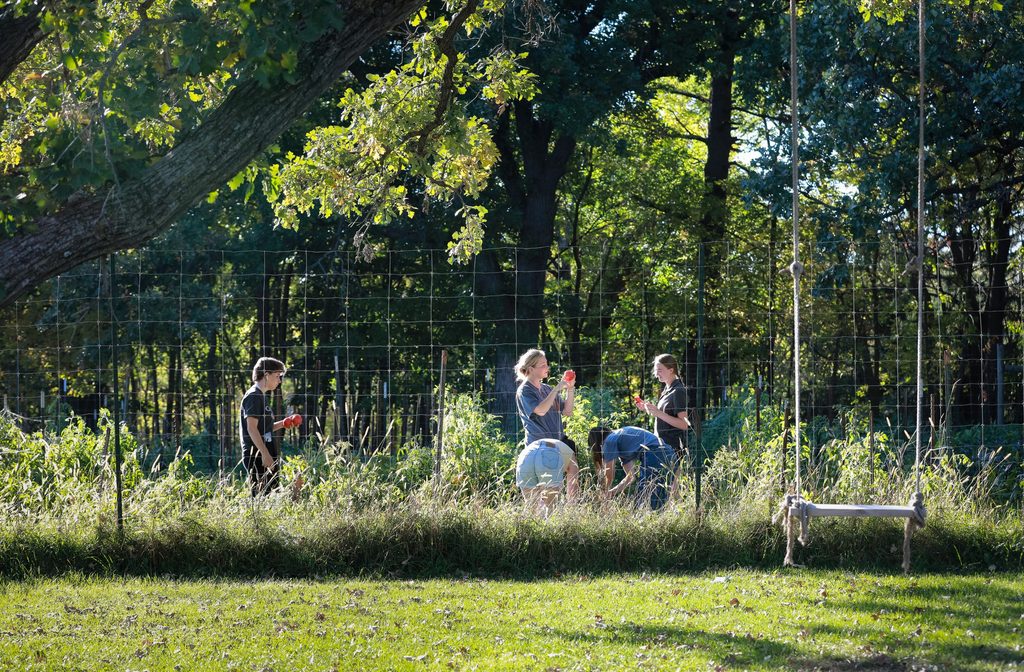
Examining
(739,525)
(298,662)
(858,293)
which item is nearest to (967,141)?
(858,293)

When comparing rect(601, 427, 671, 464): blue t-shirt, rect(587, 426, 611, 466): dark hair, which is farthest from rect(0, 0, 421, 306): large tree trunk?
rect(587, 426, 611, 466): dark hair

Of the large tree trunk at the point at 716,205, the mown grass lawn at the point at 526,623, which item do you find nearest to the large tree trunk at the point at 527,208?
→ the large tree trunk at the point at 716,205

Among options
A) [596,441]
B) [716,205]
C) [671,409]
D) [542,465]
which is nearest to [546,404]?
[542,465]

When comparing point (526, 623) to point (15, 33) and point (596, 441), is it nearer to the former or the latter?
point (596, 441)

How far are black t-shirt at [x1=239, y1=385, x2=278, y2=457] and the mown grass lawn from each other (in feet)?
5.28

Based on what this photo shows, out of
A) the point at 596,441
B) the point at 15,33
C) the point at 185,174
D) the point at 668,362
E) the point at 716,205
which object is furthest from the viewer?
the point at 716,205

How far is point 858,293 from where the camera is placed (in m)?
16.9

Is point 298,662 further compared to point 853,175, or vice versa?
point 853,175

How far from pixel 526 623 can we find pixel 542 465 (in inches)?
90.4

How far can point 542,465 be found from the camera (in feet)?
27.5

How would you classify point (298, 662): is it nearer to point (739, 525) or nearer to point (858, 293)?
point (739, 525)

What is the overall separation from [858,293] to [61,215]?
559 inches

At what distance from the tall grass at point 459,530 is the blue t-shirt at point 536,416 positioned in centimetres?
63

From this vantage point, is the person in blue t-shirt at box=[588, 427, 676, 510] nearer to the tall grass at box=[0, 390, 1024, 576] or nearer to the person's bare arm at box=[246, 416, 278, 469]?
the tall grass at box=[0, 390, 1024, 576]
